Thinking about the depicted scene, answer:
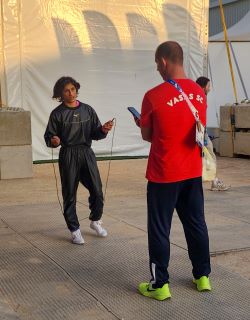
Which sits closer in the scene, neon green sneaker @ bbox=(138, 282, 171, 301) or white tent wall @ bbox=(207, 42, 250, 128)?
neon green sneaker @ bbox=(138, 282, 171, 301)

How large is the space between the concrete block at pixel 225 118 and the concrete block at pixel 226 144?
13 centimetres

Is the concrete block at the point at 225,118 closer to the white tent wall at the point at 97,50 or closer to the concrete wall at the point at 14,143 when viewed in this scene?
the white tent wall at the point at 97,50

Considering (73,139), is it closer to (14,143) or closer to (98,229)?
(98,229)

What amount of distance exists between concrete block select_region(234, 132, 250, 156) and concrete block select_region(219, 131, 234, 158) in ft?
0.66

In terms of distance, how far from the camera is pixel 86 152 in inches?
218

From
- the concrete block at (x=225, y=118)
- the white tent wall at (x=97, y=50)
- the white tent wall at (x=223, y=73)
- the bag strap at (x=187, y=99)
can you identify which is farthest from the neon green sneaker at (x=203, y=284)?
the white tent wall at (x=223, y=73)

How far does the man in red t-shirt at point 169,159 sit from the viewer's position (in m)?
3.81

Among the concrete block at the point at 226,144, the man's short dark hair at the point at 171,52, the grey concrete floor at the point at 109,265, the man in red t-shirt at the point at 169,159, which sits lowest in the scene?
the grey concrete floor at the point at 109,265

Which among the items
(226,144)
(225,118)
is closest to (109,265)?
(226,144)

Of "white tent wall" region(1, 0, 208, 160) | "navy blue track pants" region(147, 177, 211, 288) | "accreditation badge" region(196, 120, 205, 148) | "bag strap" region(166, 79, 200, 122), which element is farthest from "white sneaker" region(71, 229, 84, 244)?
"white tent wall" region(1, 0, 208, 160)

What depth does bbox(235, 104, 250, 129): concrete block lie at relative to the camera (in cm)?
1299

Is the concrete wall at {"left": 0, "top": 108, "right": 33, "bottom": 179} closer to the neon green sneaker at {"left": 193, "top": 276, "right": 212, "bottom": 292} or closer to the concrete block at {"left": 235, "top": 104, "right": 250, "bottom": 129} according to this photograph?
the concrete block at {"left": 235, "top": 104, "right": 250, "bottom": 129}

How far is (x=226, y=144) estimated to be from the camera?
1377cm

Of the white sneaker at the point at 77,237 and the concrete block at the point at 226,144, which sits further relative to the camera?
the concrete block at the point at 226,144
